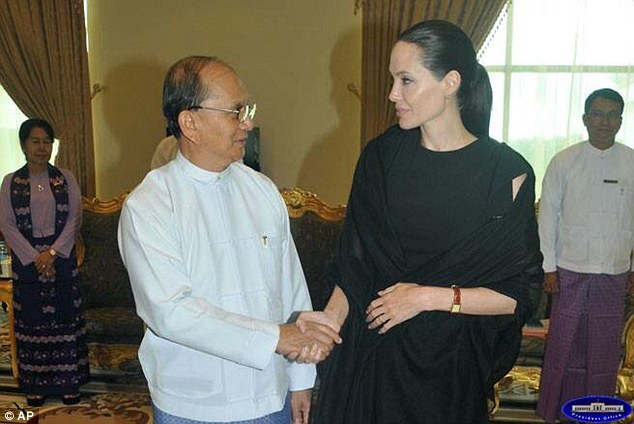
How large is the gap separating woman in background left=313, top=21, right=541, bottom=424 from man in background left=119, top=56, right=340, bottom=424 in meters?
0.15

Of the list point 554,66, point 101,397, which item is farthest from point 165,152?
point 554,66

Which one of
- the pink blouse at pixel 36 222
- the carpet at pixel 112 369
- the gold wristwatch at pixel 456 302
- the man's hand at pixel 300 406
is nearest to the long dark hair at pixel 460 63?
the gold wristwatch at pixel 456 302

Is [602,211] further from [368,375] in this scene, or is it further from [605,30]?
[605,30]

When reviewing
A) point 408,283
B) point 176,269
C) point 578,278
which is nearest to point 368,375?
point 408,283

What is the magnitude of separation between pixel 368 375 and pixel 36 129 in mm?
2930

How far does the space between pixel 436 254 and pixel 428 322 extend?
15cm

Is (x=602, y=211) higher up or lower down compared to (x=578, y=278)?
higher up

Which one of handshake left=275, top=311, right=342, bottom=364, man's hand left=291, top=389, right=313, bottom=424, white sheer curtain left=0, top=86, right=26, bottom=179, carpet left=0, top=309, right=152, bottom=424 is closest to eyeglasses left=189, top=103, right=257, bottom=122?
handshake left=275, top=311, right=342, bottom=364

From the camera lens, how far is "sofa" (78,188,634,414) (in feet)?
13.5

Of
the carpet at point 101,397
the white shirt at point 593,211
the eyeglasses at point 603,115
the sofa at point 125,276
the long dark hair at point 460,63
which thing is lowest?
the carpet at point 101,397

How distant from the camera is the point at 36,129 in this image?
3.83 meters

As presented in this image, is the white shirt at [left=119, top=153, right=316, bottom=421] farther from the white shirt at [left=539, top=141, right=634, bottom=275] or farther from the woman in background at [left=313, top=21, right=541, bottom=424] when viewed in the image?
the white shirt at [left=539, top=141, right=634, bottom=275]

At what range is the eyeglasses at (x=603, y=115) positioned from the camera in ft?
11.5

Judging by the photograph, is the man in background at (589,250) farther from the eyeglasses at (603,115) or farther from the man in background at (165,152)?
the man in background at (165,152)
